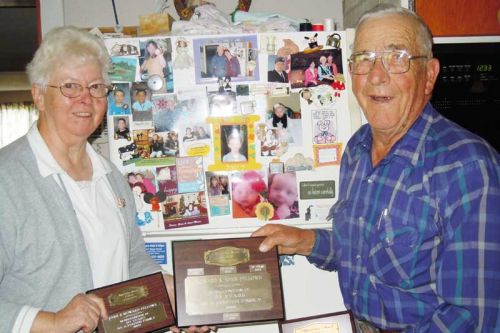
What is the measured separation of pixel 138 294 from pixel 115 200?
37 centimetres

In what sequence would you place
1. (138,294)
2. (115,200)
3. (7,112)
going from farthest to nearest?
(7,112)
(115,200)
(138,294)

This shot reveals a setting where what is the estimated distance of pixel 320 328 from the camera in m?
1.31

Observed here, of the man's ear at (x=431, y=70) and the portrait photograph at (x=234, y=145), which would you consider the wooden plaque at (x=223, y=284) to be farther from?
the man's ear at (x=431, y=70)

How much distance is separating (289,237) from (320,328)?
379 mm

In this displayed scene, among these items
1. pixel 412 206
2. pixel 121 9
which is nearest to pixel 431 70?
pixel 412 206

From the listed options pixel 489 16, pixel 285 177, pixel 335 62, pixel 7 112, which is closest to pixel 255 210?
pixel 285 177

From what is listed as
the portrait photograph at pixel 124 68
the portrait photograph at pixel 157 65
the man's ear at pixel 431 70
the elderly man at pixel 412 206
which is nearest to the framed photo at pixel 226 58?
the portrait photograph at pixel 157 65

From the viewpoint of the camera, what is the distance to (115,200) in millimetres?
1580

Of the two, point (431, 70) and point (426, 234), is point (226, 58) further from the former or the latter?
point (426, 234)

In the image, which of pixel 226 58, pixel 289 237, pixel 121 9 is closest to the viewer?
pixel 289 237

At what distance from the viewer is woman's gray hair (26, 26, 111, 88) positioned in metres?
1.41

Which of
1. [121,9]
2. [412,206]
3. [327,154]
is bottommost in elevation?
[412,206]

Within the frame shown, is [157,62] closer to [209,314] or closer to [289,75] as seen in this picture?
[289,75]

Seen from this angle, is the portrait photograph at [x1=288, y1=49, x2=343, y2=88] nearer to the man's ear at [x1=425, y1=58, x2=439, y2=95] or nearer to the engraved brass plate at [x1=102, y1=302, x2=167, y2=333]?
the man's ear at [x1=425, y1=58, x2=439, y2=95]
